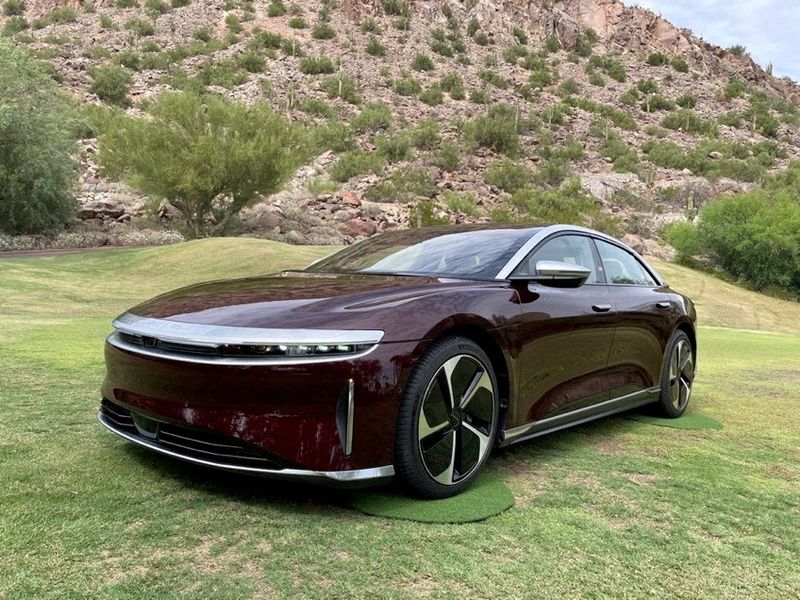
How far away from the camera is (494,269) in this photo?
3682mm

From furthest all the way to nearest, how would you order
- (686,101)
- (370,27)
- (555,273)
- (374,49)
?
1. (370,27)
2. (686,101)
3. (374,49)
4. (555,273)

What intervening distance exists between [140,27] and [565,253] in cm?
6521

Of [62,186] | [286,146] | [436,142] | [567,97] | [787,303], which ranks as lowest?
[787,303]

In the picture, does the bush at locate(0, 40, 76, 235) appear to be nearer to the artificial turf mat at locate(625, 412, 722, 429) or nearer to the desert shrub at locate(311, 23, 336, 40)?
the artificial turf mat at locate(625, 412, 722, 429)

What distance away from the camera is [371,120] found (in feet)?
164

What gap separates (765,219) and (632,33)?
5539 centimetres

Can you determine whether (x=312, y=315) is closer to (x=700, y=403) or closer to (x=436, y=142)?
(x=700, y=403)

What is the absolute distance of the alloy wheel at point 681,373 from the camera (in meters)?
5.05

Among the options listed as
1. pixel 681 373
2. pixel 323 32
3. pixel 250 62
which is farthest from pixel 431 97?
pixel 681 373

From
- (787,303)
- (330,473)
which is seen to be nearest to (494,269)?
(330,473)

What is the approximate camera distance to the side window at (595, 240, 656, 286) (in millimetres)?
4625

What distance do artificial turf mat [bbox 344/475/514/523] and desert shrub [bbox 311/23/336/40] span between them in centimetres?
6687

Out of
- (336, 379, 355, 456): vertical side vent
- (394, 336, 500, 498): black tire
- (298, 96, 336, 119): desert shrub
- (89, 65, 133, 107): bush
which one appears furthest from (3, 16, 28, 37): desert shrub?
(336, 379, 355, 456): vertical side vent

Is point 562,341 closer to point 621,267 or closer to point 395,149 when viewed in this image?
point 621,267
